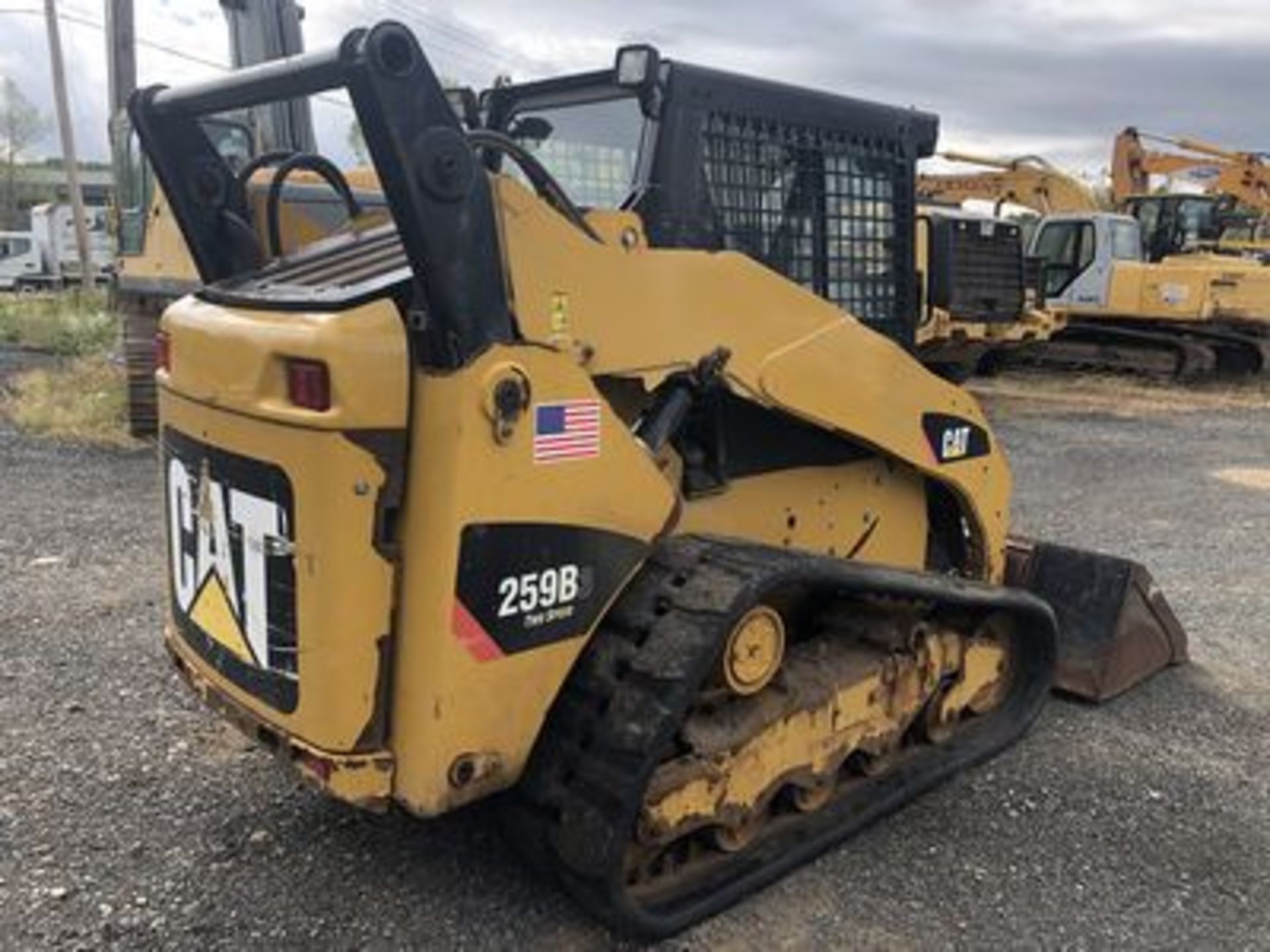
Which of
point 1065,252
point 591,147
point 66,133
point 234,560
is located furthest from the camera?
point 66,133

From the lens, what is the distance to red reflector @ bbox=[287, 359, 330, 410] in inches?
104

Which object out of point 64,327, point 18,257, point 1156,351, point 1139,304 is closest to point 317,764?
point 1139,304

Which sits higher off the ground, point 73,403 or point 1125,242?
point 1125,242

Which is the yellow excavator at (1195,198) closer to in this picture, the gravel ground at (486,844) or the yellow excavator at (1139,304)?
the yellow excavator at (1139,304)

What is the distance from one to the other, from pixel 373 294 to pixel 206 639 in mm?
1076

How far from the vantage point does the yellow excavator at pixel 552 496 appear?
2672 millimetres

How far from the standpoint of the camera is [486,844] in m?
3.59

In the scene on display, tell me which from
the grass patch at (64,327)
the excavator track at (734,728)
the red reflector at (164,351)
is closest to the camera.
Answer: the excavator track at (734,728)

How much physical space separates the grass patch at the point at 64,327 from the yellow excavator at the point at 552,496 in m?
13.5

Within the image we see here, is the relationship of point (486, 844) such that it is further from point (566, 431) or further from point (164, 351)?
point (164, 351)

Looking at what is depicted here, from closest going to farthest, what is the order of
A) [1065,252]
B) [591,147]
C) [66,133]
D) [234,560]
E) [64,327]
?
1. [234,560]
2. [591,147]
3. [1065,252]
4. [64,327]
5. [66,133]

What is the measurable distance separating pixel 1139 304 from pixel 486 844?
1480 centimetres

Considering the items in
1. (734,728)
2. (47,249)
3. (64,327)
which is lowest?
(734,728)

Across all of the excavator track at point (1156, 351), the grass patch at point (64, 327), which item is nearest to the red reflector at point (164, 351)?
the grass patch at point (64, 327)
